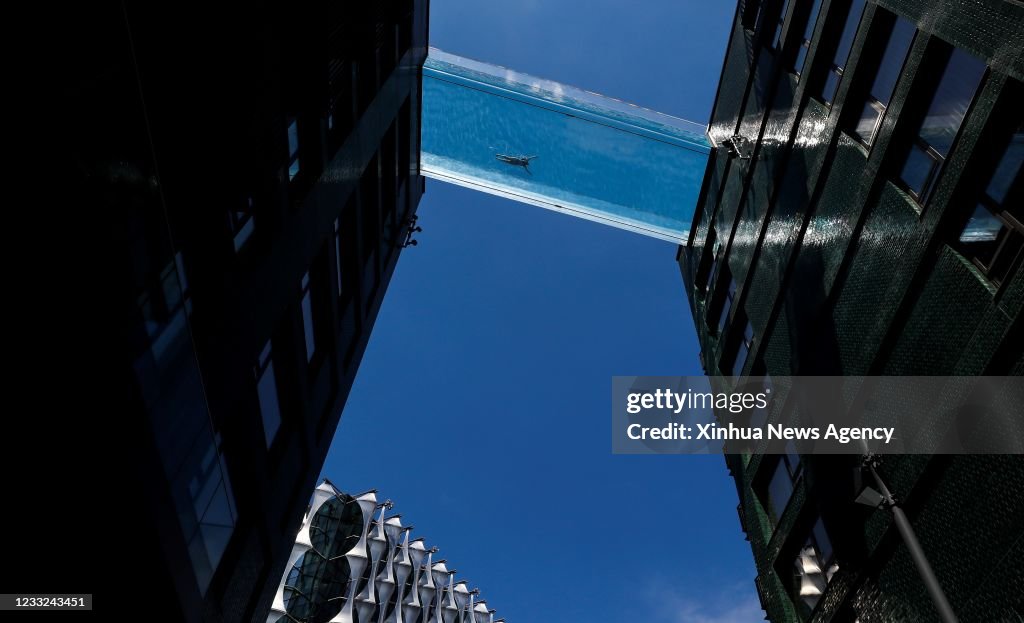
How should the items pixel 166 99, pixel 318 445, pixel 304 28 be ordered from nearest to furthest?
pixel 166 99 → pixel 304 28 → pixel 318 445

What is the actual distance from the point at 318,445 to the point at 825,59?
55.0 ft

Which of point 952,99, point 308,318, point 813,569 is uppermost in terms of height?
point 952,99

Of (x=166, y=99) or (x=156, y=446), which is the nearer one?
(x=156, y=446)

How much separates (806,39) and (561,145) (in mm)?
8411

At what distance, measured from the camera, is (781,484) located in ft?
54.5

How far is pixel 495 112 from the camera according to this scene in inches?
906

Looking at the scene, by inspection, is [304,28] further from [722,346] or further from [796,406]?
[722,346]

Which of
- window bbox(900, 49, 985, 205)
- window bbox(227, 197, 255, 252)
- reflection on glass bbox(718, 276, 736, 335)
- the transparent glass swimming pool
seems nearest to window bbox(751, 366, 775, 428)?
reflection on glass bbox(718, 276, 736, 335)

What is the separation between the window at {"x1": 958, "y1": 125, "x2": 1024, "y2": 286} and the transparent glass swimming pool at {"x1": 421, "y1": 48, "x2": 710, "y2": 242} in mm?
14370

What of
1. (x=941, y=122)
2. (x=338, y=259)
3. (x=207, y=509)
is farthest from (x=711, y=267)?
(x=207, y=509)

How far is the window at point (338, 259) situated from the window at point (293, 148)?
2.86m

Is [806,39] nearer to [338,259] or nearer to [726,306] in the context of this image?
[726,306]

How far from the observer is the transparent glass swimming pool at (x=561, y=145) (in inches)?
904

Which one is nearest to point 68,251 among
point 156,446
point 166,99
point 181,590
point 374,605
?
point 156,446
